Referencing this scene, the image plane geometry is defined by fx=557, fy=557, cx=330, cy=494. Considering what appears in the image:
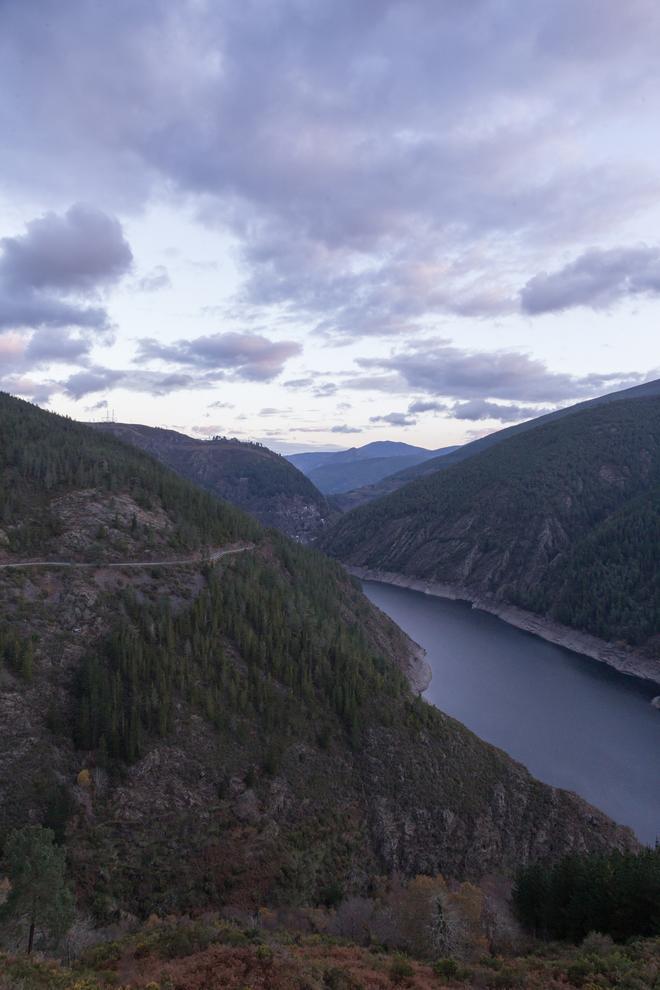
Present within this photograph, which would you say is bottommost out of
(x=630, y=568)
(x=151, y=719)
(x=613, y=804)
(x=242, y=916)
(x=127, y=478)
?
(x=613, y=804)

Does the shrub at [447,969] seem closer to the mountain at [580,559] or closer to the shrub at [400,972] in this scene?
the shrub at [400,972]

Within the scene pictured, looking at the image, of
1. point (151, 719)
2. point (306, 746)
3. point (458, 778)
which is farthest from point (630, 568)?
point (151, 719)

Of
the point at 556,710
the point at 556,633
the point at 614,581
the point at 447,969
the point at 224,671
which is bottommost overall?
the point at 556,710

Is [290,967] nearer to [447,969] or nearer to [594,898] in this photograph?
[447,969]

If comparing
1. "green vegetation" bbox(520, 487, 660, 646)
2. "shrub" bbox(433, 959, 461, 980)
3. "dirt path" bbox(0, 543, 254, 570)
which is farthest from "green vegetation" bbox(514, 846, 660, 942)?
"green vegetation" bbox(520, 487, 660, 646)

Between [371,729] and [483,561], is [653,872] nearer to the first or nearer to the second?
[371,729]

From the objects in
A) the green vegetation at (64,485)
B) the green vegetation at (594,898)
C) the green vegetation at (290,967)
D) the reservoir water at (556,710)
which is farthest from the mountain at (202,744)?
the reservoir water at (556,710)

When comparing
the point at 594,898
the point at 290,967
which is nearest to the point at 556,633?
the point at 594,898
